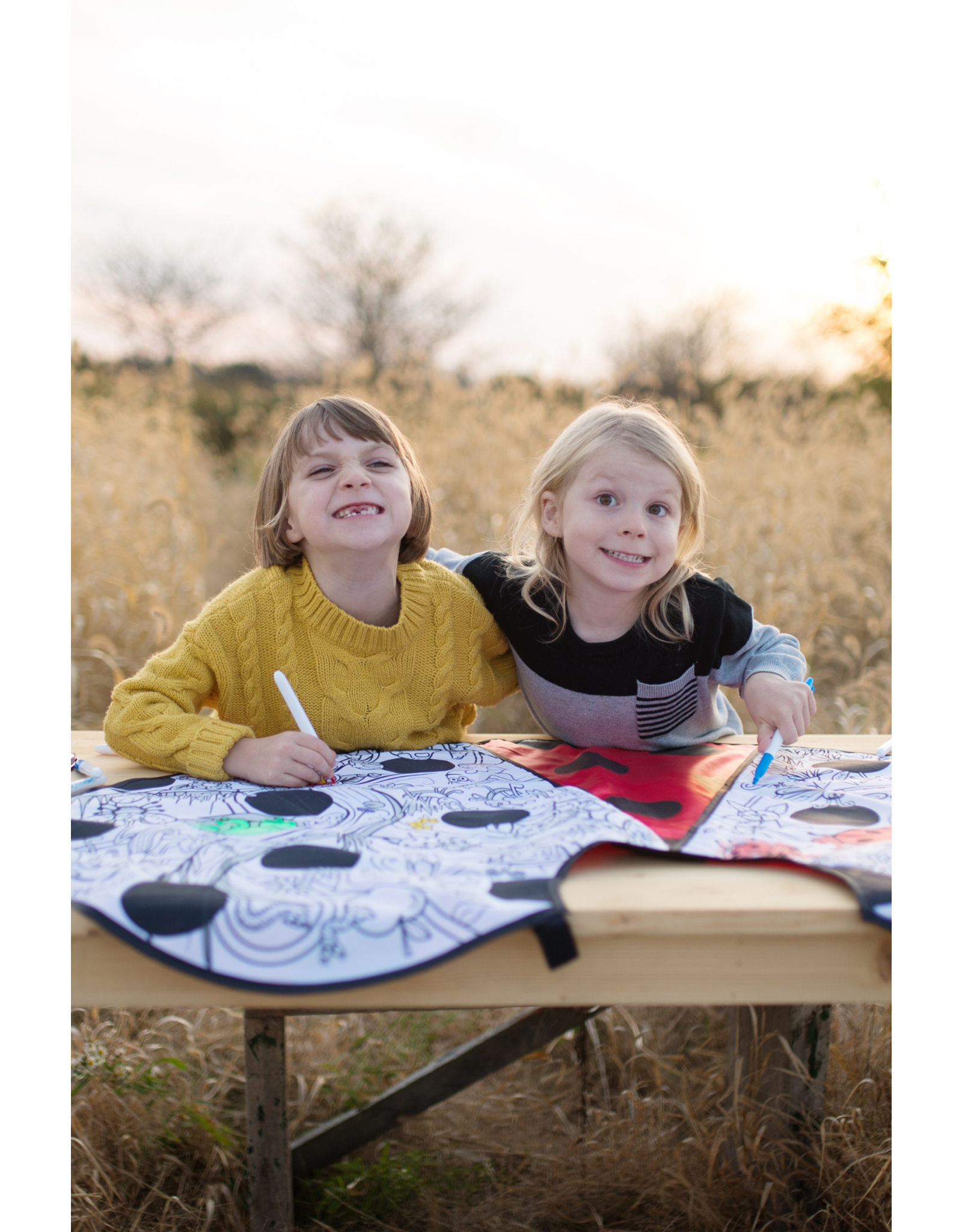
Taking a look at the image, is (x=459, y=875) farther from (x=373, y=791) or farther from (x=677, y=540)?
(x=677, y=540)

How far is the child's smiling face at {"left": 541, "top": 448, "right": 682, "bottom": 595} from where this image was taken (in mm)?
1541

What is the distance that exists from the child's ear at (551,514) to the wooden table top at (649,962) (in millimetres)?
828

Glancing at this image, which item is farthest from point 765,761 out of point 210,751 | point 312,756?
point 210,751

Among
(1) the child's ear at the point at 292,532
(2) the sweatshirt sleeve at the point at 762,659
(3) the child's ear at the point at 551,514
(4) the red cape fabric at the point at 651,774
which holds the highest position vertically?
(3) the child's ear at the point at 551,514

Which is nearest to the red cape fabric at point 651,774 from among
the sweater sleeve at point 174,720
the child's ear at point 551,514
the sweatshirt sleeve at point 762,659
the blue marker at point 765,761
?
the blue marker at point 765,761

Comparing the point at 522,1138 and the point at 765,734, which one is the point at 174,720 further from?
the point at 522,1138

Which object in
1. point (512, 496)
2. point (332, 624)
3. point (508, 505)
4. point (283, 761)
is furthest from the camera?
point (512, 496)

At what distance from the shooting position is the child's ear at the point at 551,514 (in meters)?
1.68

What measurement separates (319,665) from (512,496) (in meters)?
2.51

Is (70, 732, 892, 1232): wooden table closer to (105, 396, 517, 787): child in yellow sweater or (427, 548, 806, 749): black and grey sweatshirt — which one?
(105, 396, 517, 787): child in yellow sweater

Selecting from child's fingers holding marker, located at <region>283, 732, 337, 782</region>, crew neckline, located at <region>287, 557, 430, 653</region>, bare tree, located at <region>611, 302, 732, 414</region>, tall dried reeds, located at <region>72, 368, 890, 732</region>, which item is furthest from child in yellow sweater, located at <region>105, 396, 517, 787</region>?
bare tree, located at <region>611, 302, 732, 414</region>

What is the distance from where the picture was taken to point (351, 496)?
155 centimetres

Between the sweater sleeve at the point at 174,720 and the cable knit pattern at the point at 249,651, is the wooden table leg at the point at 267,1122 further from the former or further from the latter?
the cable knit pattern at the point at 249,651
